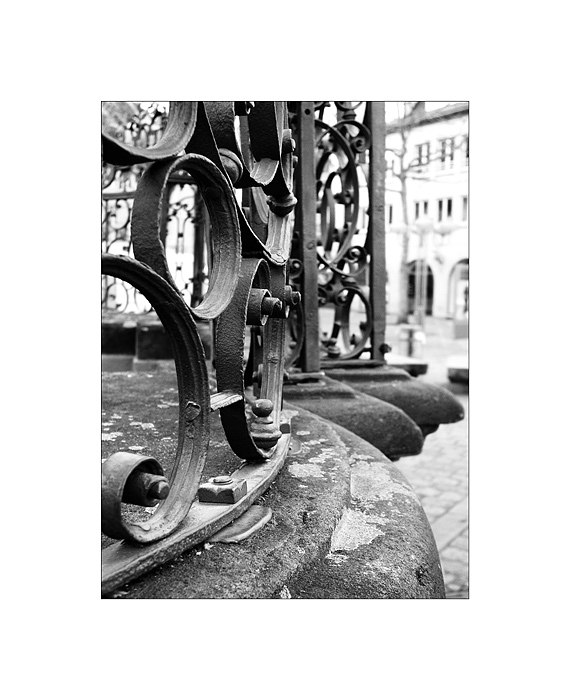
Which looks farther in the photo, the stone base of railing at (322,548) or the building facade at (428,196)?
the building facade at (428,196)

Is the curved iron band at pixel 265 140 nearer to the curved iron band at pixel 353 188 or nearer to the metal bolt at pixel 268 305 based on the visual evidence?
the metal bolt at pixel 268 305

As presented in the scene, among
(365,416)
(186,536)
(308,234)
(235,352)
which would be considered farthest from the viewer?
(308,234)

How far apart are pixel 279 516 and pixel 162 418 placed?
107cm

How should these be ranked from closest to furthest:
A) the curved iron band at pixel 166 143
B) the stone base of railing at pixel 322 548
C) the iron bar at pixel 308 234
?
1. the curved iron band at pixel 166 143
2. the stone base of railing at pixel 322 548
3. the iron bar at pixel 308 234

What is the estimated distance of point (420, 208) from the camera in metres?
17.6

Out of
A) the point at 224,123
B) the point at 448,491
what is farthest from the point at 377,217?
the point at 224,123

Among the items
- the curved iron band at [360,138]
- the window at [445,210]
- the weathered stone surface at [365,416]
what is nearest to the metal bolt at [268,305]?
the weathered stone surface at [365,416]

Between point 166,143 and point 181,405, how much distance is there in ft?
1.39

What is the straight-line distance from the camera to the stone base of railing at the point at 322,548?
108 cm

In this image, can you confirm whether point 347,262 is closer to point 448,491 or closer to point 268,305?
point 448,491

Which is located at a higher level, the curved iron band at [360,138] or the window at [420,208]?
the window at [420,208]

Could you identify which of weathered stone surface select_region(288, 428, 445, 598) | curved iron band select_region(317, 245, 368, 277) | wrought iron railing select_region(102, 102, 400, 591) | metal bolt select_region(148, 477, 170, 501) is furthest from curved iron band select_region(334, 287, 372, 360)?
metal bolt select_region(148, 477, 170, 501)

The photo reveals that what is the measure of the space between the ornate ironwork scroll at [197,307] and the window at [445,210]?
16600 millimetres

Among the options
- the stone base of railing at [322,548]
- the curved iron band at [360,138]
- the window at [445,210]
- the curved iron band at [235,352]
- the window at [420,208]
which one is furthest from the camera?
the window at [445,210]
